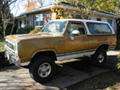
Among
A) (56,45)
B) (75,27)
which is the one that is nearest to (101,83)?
(56,45)

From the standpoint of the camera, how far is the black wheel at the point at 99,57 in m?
5.51

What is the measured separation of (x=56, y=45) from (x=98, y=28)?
2668 millimetres

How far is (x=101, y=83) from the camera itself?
4039 mm

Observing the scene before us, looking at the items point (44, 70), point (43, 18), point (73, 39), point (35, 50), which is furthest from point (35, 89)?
point (43, 18)

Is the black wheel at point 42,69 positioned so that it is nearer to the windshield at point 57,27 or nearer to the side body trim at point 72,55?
the side body trim at point 72,55

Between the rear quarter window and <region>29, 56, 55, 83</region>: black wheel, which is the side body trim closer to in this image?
<region>29, 56, 55, 83</region>: black wheel

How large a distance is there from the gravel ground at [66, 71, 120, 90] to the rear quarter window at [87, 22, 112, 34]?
76.6 inches

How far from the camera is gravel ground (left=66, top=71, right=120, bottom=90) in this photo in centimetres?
374

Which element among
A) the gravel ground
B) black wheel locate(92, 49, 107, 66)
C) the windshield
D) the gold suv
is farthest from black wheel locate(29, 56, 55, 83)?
black wheel locate(92, 49, 107, 66)

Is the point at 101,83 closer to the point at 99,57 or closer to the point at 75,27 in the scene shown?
the point at 99,57

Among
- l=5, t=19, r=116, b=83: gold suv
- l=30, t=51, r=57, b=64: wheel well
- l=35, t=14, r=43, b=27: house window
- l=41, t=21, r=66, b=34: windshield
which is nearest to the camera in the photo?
l=5, t=19, r=116, b=83: gold suv

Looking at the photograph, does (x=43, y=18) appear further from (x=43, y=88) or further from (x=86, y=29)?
(x=43, y=88)

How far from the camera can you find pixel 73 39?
441 cm

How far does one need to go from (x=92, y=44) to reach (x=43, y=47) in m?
2.46
